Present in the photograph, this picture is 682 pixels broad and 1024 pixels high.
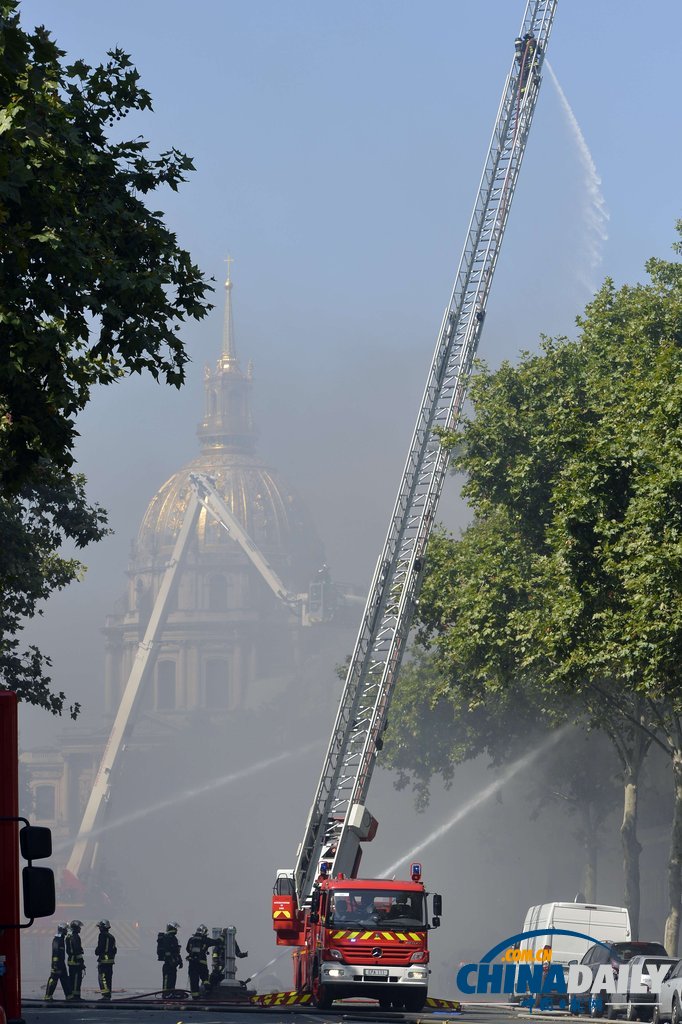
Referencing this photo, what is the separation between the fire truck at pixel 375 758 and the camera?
30.6 meters

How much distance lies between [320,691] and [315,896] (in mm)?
A: 155786

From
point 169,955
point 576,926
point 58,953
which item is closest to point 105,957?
point 58,953

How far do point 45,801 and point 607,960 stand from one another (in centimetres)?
15404

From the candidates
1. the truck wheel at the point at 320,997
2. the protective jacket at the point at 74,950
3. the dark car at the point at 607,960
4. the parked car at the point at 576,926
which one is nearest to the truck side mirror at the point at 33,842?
the truck wheel at the point at 320,997

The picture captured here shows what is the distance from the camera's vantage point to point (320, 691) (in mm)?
188500

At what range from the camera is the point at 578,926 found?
139 ft

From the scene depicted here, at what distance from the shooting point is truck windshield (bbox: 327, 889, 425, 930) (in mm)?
30828

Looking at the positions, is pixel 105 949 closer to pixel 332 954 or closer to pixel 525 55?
pixel 332 954

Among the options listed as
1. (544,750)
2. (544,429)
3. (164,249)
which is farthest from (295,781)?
(164,249)

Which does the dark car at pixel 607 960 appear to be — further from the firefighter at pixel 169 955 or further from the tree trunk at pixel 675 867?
the firefighter at pixel 169 955

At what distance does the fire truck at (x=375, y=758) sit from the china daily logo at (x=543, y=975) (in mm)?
1170

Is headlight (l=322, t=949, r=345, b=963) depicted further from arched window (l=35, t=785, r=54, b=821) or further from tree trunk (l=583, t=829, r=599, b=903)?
arched window (l=35, t=785, r=54, b=821)

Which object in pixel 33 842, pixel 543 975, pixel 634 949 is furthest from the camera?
pixel 543 975

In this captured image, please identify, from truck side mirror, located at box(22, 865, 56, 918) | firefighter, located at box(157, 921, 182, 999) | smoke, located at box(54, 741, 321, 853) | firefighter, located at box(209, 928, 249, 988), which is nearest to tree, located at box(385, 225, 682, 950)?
firefighter, located at box(209, 928, 249, 988)
